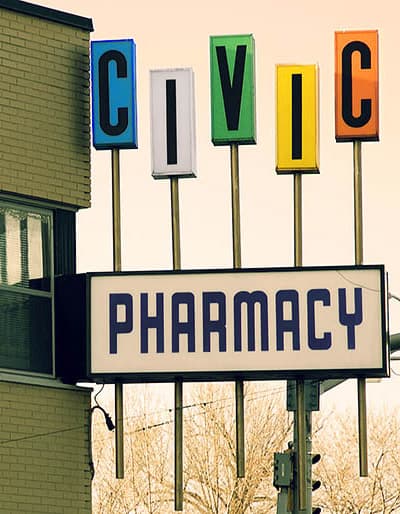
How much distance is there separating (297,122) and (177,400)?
3.53m

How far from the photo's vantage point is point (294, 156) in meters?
24.1

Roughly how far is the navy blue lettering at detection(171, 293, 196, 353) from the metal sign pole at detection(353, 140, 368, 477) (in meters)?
1.98

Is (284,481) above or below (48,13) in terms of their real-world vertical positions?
below

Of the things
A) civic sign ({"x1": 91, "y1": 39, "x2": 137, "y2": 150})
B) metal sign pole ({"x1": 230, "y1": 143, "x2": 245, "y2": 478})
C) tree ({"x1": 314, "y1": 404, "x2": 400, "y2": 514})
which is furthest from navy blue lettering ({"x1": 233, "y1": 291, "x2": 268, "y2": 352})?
tree ({"x1": 314, "y1": 404, "x2": 400, "y2": 514})

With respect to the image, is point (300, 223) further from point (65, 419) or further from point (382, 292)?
point (65, 419)

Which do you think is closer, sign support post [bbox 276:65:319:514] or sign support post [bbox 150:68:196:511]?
sign support post [bbox 276:65:319:514]

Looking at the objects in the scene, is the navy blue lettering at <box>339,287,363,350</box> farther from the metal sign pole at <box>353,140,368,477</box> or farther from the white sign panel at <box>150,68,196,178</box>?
the white sign panel at <box>150,68,196,178</box>

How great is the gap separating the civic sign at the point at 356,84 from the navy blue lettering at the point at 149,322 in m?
2.88

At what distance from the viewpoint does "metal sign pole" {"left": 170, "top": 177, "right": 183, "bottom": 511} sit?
936 inches

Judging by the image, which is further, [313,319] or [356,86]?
[356,86]

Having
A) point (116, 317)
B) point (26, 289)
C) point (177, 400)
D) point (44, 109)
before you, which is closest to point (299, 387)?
point (177, 400)

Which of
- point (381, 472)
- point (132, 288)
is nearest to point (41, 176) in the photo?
point (132, 288)

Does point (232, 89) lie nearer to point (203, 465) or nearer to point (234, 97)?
point (234, 97)

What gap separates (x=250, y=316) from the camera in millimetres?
23906
